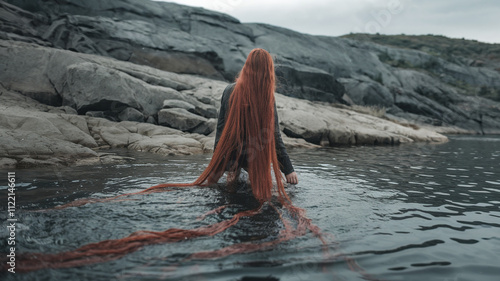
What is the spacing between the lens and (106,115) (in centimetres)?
1077

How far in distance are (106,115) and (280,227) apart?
953 cm

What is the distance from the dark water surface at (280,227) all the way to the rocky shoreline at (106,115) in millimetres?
1310

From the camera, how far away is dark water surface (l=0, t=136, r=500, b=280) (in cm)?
211

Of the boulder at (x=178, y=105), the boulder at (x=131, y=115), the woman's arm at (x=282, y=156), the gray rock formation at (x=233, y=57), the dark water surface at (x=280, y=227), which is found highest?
the gray rock formation at (x=233, y=57)

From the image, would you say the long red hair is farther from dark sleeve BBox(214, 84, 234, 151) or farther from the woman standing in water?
dark sleeve BBox(214, 84, 234, 151)

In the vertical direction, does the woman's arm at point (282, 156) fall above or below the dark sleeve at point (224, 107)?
below

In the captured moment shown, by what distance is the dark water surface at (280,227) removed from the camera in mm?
2113

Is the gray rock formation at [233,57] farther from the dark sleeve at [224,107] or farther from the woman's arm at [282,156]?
the woman's arm at [282,156]

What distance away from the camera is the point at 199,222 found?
2910mm

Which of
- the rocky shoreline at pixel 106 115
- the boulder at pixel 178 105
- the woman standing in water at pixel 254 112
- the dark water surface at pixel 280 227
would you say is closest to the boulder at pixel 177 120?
the rocky shoreline at pixel 106 115

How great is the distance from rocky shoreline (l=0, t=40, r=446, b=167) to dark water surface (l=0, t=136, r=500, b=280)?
131 cm

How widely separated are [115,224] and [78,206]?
662 millimetres

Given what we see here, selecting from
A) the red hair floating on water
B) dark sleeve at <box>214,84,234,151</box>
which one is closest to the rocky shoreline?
dark sleeve at <box>214,84,234,151</box>

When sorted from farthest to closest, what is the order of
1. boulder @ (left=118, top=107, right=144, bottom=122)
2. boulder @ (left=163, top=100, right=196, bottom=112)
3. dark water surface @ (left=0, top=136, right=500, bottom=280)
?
boulder @ (left=163, top=100, right=196, bottom=112)
boulder @ (left=118, top=107, right=144, bottom=122)
dark water surface @ (left=0, top=136, right=500, bottom=280)
